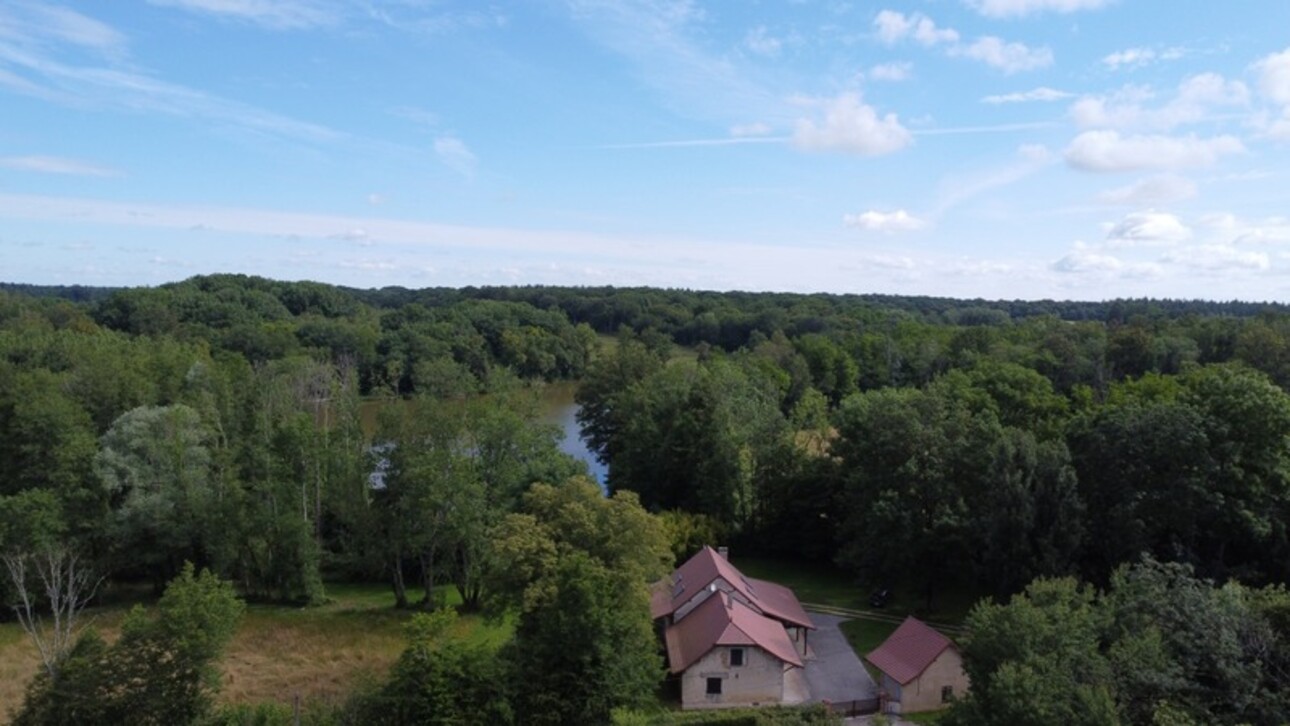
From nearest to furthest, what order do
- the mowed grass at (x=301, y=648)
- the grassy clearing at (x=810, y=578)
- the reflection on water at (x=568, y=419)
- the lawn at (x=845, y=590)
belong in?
1. the mowed grass at (x=301, y=648)
2. the lawn at (x=845, y=590)
3. the grassy clearing at (x=810, y=578)
4. the reflection on water at (x=568, y=419)

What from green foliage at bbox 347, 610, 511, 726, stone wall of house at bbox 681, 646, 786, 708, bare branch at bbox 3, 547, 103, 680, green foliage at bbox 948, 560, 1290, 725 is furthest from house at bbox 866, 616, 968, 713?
bare branch at bbox 3, 547, 103, 680

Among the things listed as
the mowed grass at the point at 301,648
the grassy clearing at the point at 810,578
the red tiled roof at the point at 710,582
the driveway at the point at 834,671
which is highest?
the red tiled roof at the point at 710,582

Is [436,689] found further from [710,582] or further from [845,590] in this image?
[845,590]

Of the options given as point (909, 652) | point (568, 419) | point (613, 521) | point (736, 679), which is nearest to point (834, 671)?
point (909, 652)

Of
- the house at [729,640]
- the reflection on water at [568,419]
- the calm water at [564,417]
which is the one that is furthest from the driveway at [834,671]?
the calm water at [564,417]

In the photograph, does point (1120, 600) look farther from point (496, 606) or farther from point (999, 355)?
point (999, 355)

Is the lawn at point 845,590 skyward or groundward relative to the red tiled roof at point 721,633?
groundward

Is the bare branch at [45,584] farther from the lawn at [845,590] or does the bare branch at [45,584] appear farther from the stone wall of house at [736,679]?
the lawn at [845,590]
